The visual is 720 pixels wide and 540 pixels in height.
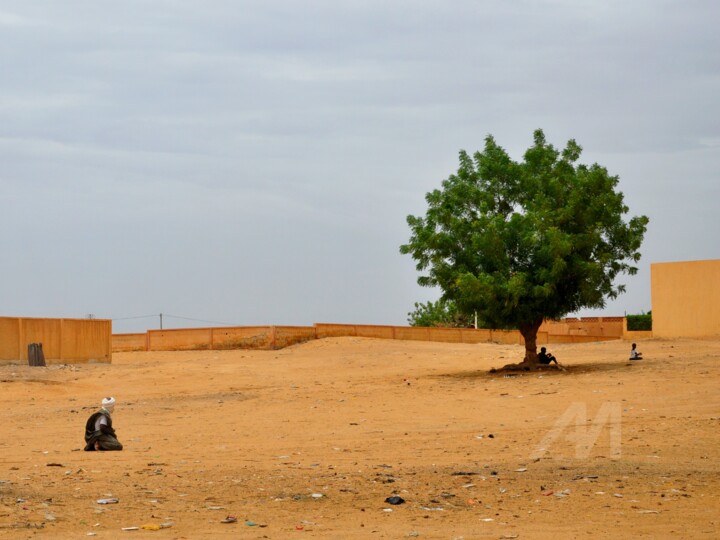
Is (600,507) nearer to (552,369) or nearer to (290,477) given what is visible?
(290,477)

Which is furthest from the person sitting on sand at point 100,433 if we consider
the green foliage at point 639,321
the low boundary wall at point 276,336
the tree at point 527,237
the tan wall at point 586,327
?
the tan wall at point 586,327

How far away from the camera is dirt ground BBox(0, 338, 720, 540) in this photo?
10.9 metres

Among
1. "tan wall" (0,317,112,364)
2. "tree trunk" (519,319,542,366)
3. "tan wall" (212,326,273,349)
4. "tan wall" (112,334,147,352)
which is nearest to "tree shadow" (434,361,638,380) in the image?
"tree trunk" (519,319,542,366)

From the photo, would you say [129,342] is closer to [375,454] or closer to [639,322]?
[639,322]

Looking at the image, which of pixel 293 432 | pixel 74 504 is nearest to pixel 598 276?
pixel 293 432

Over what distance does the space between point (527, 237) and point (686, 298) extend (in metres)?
13.8

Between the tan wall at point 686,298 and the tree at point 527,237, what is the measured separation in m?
9.87

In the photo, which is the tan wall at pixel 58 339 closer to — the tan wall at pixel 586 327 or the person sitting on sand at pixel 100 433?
the person sitting on sand at pixel 100 433

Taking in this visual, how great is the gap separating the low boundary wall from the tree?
13.5 metres

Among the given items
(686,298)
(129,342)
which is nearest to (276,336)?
(129,342)

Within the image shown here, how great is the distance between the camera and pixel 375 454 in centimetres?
1611

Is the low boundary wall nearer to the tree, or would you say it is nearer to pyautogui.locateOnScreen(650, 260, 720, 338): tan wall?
pyautogui.locateOnScreen(650, 260, 720, 338): tan wall

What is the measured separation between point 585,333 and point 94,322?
30.5 meters

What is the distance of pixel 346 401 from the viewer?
24984 millimetres
